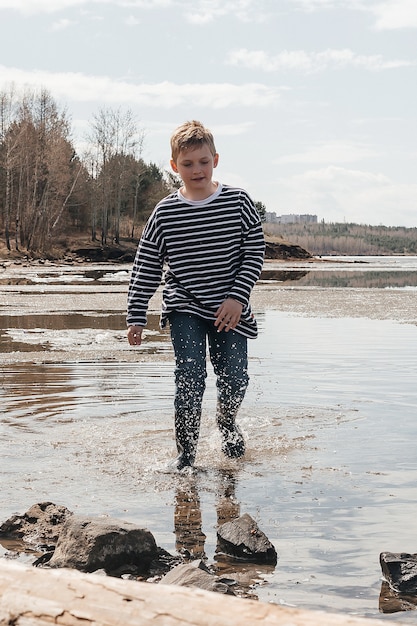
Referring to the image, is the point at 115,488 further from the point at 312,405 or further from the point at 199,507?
the point at 312,405

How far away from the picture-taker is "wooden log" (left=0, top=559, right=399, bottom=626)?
7.23 ft

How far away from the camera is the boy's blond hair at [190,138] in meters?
5.09

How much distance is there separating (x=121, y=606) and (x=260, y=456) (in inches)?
133

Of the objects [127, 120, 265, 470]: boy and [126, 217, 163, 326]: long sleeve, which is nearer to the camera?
[127, 120, 265, 470]: boy

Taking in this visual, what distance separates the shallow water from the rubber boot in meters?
0.09

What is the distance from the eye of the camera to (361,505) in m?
4.48

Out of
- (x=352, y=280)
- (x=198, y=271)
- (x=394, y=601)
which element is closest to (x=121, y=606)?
(x=394, y=601)

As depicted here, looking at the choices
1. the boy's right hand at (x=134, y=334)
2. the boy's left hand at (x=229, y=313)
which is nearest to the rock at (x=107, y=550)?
the boy's left hand at (x=229, y=313)

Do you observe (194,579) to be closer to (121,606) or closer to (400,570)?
(400,570)

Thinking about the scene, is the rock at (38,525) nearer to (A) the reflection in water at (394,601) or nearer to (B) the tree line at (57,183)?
(A) the reflection in water at (394,601)

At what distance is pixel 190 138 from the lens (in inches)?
200

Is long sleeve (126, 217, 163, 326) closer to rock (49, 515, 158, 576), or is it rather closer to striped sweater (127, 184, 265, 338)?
striped sweater (127, 184, 265, 338)

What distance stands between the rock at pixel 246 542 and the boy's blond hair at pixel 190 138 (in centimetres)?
210

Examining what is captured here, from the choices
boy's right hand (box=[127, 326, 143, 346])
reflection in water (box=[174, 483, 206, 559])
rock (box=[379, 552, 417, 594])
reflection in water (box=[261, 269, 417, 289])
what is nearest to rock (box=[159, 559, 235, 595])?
reflection in water (box=[174, 483, 206, 559])
